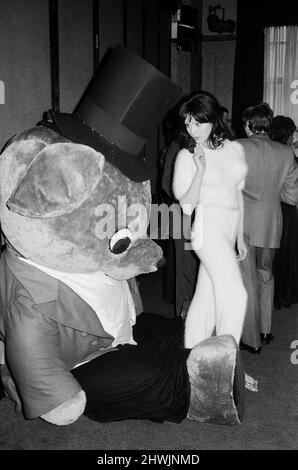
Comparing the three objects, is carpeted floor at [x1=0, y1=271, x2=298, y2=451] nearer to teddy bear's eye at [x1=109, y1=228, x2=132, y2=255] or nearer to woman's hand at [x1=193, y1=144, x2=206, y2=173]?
teddy bear's eye at [x1=109, y1=228, x2=132, y2=255]

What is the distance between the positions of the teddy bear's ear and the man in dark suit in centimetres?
144

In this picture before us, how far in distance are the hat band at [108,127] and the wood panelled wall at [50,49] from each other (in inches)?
44.6

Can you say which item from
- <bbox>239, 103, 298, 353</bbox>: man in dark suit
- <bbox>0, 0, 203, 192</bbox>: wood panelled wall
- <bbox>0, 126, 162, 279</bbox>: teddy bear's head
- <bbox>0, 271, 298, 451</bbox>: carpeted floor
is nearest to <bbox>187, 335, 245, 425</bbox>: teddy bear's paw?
<bbox>0, 271, 298, 451</bbox>: carpeted floor

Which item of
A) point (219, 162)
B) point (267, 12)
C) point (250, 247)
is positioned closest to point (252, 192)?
point (250, 247)

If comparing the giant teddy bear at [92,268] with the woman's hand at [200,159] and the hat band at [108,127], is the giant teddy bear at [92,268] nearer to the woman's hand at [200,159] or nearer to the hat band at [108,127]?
the hat band at [108,127]

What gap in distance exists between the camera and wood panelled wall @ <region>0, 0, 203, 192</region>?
253cm

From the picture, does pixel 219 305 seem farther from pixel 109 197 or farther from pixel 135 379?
pixel 109 197

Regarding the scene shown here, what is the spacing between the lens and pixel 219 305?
215cm

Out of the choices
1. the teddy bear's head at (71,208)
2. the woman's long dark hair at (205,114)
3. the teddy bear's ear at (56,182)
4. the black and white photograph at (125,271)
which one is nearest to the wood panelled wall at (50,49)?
the black and white photograph at (125,271)

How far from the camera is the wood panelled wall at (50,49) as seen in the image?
8.29ft

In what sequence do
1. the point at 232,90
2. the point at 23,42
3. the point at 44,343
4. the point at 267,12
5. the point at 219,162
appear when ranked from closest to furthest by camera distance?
the point at 44,343 → the point at 219,162 → the point at 23,42 → the point at 267,12 → the point at 232,90

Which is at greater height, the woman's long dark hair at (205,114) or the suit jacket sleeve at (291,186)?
the woman's long dark hair at (205,114)
